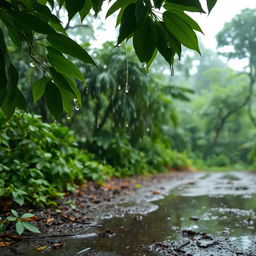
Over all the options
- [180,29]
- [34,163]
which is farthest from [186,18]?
[34,163]

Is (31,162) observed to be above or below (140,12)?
below

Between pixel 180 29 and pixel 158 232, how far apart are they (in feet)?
4.50

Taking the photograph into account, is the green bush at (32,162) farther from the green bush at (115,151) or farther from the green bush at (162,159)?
the green bush at (162,159)

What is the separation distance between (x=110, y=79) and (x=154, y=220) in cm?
288

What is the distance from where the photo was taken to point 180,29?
0.73 metres

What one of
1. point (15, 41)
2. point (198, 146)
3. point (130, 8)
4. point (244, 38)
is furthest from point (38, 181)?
point (198, 146)

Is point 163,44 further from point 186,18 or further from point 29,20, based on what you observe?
point 29,20

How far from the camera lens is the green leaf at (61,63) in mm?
766

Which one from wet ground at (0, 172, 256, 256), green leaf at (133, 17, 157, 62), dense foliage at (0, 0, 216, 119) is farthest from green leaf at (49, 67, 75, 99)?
wet ground at (0, 172, 256, 256)

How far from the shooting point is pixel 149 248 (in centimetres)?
143

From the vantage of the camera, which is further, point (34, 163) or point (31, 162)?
point (34, 163)

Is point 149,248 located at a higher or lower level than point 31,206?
lower

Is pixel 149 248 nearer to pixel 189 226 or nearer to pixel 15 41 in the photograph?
pixel 189 226

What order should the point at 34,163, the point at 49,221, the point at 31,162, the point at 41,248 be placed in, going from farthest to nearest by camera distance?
the point at 34,163 → the point at 31,162 → the point at 49,221 → the point at 41,248
